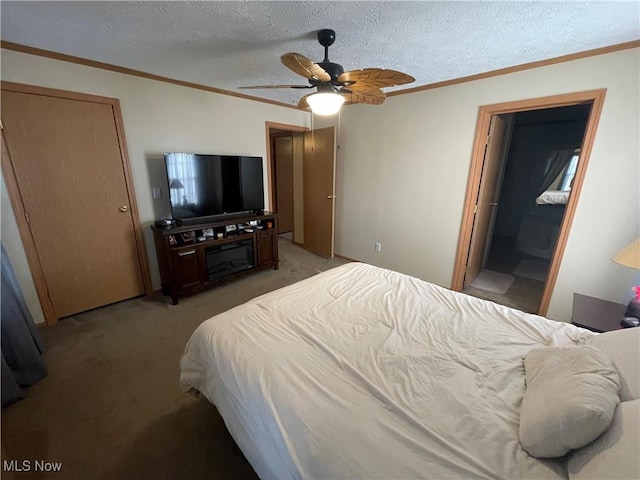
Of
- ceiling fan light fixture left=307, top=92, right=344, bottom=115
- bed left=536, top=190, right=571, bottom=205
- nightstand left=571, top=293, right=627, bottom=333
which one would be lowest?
nightstand left=571, top=293, right=627, bottom=333

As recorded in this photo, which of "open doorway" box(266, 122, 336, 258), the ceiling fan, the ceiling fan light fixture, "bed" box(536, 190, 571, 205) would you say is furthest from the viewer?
"bed" box(536, 190, 571, 205)

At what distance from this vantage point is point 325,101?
171cm

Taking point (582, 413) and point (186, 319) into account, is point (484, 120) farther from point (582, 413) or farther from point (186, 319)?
point (186, 319)

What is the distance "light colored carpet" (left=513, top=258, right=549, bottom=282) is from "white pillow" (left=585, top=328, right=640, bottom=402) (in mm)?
2953

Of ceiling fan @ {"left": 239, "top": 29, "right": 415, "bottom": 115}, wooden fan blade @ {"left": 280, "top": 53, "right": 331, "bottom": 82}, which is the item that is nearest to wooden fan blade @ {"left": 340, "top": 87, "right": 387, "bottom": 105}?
ceiling fan @ {"left": 239, "top": 29, "right": 415, "bottom": 115}

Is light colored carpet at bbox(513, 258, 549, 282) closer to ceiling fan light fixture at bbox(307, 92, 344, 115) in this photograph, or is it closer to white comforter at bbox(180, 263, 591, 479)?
white comforter at bbox(180, 263, 591, 479)

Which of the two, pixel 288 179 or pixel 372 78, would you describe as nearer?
pixel 372 78

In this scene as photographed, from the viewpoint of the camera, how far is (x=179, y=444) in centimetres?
141

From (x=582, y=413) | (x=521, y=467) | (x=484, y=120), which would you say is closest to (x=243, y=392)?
(x=521, y=467)

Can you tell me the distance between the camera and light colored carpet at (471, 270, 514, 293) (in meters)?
3.25

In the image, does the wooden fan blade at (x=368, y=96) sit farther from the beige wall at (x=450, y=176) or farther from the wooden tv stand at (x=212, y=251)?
the wooden tv stand at (x=212, y=251)

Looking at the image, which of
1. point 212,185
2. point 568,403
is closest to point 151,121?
point 212,185

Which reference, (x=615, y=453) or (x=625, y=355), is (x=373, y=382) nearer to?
(x=615, y=453)

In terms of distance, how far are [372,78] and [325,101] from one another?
0.32 metres
